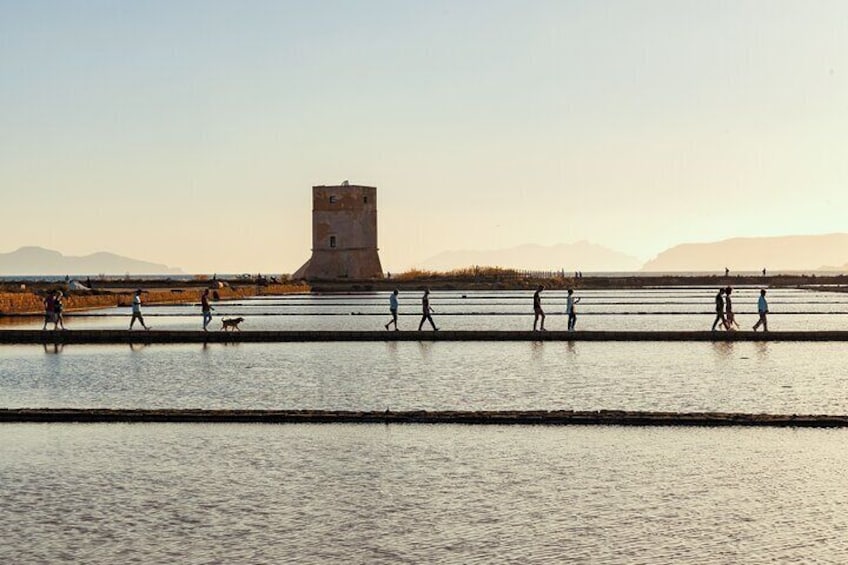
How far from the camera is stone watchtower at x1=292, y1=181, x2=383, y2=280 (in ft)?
278

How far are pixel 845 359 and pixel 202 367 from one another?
1534 cm

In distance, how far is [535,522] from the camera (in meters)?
9.53

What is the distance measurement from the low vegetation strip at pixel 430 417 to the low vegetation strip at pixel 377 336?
15.0m

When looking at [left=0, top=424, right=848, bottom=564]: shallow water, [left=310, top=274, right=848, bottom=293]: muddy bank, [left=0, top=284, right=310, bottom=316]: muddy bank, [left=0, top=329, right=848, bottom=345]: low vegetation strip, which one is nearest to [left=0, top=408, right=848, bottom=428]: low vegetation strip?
[left=0, top=424, right=848, bottom=564]: shallow water

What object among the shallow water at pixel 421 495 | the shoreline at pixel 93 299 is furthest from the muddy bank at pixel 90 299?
the shallow water at pixel 421 495

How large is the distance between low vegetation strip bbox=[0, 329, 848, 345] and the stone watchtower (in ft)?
175

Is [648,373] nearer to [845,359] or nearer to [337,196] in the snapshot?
[845,359]

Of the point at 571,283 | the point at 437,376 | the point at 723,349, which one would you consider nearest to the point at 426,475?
the point at 437,376

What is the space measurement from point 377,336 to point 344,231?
54964 millimetres

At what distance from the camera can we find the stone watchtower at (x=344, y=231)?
8481 cm

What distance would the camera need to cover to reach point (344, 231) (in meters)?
85.4

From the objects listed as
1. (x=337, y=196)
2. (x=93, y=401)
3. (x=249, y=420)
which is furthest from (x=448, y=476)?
(x=337, y=196)

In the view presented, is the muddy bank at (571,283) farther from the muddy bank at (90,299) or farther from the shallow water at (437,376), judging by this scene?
the shallow water at (437,376)

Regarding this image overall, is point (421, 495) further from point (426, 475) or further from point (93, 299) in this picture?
point (93, 299)
